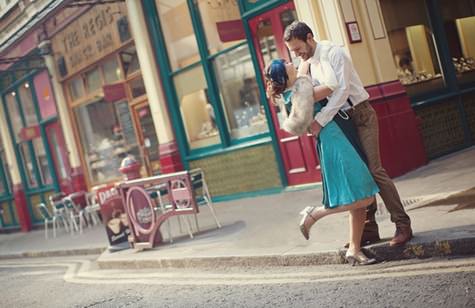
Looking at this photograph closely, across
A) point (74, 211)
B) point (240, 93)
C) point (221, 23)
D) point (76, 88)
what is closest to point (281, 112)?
point (240, 93)

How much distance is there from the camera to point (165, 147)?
12344 millimetres

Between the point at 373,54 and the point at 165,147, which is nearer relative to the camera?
the point at 373,54

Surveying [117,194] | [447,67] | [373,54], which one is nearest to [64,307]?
[117,194]

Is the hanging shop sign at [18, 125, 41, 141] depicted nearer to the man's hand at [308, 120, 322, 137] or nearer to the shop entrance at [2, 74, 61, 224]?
the shop entrance at [2, 74, 61, 224]

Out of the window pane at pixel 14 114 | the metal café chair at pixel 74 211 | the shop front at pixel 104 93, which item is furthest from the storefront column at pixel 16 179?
the metal café chair at pixel 74 211

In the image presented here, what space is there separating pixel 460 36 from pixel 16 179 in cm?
1475

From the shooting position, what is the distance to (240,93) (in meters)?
11.0

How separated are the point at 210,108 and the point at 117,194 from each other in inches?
135

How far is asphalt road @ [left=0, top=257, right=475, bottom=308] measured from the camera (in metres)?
3.95

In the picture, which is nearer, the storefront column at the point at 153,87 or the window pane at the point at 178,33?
the window pane at the point at 178,33

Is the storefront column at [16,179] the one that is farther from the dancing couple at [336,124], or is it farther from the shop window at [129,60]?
the dancing couple at [336,124]

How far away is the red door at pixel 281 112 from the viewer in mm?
9508

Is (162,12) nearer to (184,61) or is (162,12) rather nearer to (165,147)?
(184,61)

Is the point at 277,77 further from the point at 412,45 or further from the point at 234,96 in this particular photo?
the point at 234,96
